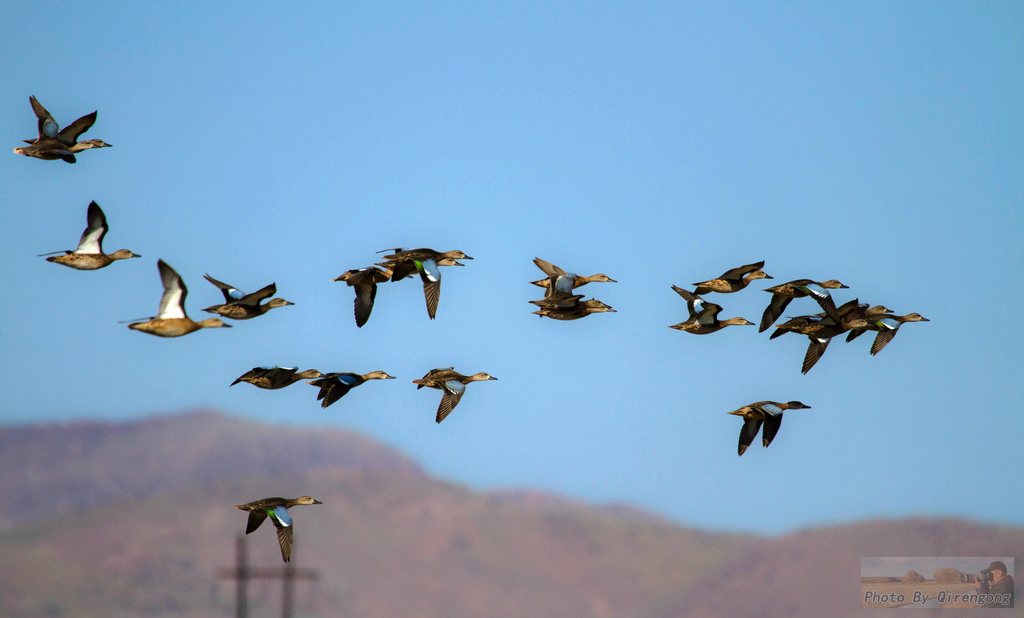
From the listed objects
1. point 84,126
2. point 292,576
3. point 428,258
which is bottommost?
point 292,576

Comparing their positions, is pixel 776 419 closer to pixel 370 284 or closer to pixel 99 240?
pixel 370 284

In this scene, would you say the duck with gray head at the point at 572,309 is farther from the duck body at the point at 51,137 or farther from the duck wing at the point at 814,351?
the duck body at the point at 51,137

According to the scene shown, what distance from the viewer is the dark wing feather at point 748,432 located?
117 ft

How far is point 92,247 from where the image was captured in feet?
109

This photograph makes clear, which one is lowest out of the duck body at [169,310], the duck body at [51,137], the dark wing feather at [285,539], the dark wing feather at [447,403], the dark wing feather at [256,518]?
the dark wing feather at [285,539]

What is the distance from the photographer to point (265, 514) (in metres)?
35.2

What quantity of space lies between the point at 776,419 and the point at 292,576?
99.9 ft

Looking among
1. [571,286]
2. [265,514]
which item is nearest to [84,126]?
[265,514]

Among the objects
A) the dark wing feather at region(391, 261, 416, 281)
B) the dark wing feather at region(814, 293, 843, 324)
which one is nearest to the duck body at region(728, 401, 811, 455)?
A: the dark wing feather at region(814, 293, 843, 324)

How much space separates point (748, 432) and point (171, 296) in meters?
16.8

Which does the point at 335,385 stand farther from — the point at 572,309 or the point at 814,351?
the point at 814,351

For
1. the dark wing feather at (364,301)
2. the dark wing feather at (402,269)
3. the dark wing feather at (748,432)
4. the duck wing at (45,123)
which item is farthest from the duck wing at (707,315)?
the duck wing at (45,123)

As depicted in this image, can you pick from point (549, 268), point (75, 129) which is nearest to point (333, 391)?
point (549, 268)

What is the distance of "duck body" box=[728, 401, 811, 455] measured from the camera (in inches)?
1400
